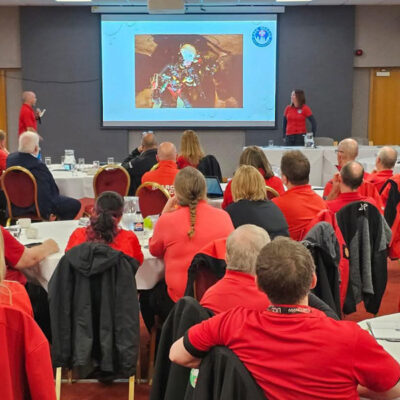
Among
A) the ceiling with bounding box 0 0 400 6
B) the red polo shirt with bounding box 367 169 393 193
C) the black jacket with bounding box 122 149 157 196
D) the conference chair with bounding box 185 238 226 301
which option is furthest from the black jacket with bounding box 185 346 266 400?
the ceiling with bounding box 0 0 400 6

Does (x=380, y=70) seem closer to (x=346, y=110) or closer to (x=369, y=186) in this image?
(x=346, y=110)

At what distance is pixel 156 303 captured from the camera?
4.06 meters

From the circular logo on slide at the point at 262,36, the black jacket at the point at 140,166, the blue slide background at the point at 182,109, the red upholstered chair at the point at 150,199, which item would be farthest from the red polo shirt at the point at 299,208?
the circular logo on slide at the point at 262,36

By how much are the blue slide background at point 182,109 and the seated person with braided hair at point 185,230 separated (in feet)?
29.3

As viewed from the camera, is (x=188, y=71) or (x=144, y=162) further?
(x=188, y=71)

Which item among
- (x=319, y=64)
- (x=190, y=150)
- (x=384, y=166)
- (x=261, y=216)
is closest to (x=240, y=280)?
(x=261, y=216)

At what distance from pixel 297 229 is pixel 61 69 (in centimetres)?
929

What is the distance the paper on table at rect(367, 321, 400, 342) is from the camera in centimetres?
253

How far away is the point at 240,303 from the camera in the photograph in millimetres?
2447

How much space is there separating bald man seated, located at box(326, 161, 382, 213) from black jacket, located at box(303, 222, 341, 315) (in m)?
0.96

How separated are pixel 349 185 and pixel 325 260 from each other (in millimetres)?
1180

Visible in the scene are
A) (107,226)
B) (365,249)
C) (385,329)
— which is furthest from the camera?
(365,249)

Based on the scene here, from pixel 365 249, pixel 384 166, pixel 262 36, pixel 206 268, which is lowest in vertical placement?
pixel 365 249

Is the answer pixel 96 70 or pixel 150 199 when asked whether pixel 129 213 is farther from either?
pixel 96 70
